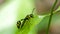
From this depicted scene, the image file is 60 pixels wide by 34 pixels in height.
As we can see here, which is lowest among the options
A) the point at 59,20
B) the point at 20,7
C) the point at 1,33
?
the point at 59,20

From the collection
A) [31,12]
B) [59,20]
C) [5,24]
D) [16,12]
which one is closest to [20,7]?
[16,12]

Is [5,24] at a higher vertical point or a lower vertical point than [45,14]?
lower

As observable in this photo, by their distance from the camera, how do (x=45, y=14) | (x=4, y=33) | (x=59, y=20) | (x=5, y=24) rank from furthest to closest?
1. (x=59, y=20)
2. (x=5, y=24)
3. (x=4, y=33)
4. (x=45, y=14)

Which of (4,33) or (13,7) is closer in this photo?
(4,33)

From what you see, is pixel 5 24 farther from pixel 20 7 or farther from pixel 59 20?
pixel 59 20

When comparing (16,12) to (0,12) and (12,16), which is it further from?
(0,12)

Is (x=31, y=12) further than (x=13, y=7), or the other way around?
(x=13, y=7)

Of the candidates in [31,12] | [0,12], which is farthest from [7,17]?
[31,12]

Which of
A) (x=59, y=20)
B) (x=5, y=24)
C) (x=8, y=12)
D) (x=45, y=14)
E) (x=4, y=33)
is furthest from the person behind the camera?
(x=59, y=20)

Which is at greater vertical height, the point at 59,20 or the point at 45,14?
the point at 45,14
